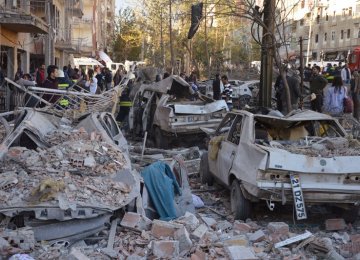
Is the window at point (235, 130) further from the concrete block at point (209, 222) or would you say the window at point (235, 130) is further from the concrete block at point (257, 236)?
the concrete block at point (257, 236)

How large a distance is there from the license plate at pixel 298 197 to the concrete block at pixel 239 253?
1.39 m

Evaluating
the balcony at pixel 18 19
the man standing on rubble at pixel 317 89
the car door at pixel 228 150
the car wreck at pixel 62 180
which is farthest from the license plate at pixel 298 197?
the balcony at pixel 18 19

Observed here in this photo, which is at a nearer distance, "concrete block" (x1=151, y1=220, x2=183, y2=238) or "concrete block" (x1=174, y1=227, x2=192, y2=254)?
"concrete block" (x1=174, y1=227, x2=192, y2=254)

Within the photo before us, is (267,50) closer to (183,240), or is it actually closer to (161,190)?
(161,190)

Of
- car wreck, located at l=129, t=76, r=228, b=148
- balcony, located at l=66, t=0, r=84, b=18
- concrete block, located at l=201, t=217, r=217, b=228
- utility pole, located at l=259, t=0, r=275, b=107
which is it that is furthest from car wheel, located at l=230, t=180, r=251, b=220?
balcony, located at l=66, t=0, r=84, b=18

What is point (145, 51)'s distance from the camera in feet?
184

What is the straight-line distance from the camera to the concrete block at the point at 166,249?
530 centimetres

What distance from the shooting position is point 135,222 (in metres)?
5.84

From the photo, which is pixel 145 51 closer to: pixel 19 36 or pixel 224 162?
pixel 19 36

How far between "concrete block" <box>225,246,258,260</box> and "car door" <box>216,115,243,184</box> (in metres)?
2.52

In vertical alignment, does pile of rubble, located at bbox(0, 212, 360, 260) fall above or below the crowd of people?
below

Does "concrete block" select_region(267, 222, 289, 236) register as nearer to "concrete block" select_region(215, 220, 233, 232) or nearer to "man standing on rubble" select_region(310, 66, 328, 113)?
"concrete block" select_region(215, 220, 233, 232)

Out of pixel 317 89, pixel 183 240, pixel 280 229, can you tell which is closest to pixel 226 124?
pixel 280 229

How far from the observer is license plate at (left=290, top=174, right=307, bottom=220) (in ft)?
21.7
